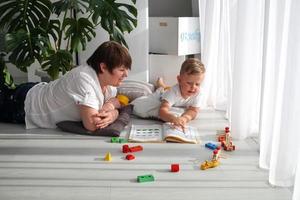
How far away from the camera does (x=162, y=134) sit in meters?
2.00

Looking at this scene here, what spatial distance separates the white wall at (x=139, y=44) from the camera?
9.72ft

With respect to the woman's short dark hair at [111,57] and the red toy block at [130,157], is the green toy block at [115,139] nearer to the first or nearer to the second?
the red toy block at [130,157]

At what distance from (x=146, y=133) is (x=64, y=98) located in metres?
0.52

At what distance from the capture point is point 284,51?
1.23 metres

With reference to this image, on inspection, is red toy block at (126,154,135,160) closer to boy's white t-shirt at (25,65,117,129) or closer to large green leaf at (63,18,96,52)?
boy's white t-shirt at (25,65,117,129)

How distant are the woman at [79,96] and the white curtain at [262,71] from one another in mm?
645

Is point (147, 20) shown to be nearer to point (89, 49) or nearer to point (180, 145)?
point (89, 49)

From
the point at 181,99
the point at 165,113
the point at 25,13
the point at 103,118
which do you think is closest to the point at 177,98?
the point at 181,99

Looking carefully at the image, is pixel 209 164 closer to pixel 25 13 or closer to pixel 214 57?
pixel 214 57

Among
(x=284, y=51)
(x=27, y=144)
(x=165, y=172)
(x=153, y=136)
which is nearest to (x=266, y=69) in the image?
(x=284, y=51)

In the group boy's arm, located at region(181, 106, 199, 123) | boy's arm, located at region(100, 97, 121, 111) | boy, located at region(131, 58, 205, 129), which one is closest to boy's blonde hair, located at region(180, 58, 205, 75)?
boy, located at region(131, 58, 205, 129)

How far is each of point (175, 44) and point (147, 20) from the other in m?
0.31

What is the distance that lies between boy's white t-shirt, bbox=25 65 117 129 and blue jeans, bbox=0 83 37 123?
0.05 meters

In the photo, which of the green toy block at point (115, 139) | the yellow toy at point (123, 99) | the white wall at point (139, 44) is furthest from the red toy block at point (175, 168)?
the white wall at point (139, 44)
